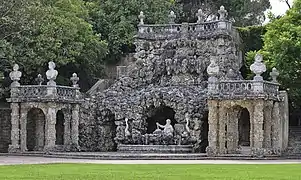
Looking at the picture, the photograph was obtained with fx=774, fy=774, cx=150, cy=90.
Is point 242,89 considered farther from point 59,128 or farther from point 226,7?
point 226,7

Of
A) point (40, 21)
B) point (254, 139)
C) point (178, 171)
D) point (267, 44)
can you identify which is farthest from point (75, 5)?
point (178, 171)

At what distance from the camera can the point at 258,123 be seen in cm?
4722

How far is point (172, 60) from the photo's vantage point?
56250 millimetres

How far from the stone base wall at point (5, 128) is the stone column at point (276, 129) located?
18.0 meters

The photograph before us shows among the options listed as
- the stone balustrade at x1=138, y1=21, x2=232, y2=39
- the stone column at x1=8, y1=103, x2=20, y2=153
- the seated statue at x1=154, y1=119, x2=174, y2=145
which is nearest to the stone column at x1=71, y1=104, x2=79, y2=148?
the stone column at x1=8, y1=103, x2=20, y2=153

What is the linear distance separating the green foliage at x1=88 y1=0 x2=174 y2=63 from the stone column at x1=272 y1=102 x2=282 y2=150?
17980 mm

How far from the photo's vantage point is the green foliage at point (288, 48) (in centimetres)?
5084

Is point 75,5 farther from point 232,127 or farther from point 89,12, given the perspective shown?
point 232,127

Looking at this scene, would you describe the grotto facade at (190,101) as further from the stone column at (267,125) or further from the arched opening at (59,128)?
the arched opening at (59,128)

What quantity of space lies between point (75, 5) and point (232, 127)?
708 inches

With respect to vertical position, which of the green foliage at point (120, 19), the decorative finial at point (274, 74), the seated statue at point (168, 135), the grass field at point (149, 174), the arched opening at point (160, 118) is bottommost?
the grass field at point (149, 174)

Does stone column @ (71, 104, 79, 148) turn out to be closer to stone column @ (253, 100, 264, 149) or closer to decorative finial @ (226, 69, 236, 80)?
decorative finial @ (226, 69, 236, 80)

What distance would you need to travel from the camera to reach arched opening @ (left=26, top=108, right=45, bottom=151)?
52.5 metres

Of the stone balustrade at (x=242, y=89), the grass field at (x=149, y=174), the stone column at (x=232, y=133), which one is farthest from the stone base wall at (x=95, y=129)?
the grass field at (x=149, y=174)
